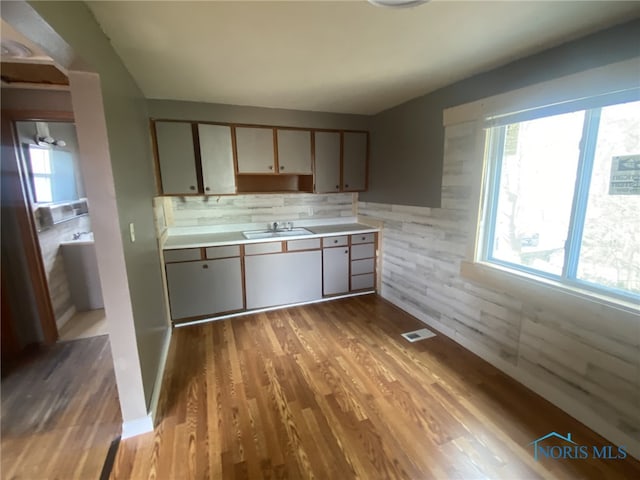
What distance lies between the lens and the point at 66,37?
3.54 feet

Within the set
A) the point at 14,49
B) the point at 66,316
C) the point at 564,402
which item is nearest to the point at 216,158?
the point at 14,49

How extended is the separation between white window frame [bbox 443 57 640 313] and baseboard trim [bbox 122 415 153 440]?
2.45 meters

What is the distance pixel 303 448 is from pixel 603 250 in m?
2.01

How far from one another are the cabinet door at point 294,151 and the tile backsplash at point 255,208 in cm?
35

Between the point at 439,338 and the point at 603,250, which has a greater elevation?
the point at 603,250

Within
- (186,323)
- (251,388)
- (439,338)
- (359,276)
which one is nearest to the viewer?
(251,388)

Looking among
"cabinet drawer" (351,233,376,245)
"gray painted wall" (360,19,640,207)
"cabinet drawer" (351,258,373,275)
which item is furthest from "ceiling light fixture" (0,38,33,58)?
"cabinet drawer" (351,258,373,275)

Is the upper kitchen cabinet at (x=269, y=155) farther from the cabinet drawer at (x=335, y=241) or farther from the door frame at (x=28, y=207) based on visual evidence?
the door frame at (x=28, y=207)

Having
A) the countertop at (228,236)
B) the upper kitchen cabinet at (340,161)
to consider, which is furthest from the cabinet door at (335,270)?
the upper kitchen cabinet at (340,161)

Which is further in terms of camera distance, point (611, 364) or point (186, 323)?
point (186, 323)

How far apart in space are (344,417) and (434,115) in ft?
8.26

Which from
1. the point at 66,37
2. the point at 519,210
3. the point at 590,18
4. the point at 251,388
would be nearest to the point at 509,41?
the point at 590,18

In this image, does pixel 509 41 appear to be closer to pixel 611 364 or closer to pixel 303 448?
A: pixel 611 364

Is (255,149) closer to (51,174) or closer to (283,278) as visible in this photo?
(283,278)
